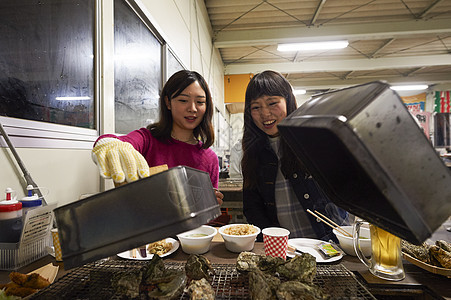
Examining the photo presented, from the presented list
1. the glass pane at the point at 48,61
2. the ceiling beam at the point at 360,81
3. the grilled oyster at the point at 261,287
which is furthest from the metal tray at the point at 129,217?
the ceiling beam at the point at 360,81

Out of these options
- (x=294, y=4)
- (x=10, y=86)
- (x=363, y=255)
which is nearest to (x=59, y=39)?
(x=10, y=86)

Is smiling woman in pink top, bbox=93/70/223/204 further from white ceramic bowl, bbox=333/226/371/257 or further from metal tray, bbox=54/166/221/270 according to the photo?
metal tray, bbox=54/166/221/270

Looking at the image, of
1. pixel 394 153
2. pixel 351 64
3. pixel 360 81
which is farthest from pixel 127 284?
pixel 360 81

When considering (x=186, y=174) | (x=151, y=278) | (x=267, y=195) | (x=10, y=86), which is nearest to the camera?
(x=186, y=174)

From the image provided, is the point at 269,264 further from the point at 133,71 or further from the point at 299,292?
the point at 133,71

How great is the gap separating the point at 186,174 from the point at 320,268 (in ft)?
2.27

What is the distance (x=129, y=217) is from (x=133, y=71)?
1.66m

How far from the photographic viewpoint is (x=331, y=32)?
220 inches

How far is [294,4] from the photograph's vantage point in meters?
5.00

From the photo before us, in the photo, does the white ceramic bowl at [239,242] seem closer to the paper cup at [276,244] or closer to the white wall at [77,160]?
the paper cup at [276,244]

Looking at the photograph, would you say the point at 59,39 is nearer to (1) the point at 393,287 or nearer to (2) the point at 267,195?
(2) the point at 267,195

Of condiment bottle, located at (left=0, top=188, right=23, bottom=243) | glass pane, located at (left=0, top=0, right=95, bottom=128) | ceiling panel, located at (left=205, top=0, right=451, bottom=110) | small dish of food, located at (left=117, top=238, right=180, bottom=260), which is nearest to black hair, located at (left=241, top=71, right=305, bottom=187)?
small dish of food, located at (left=117, top=238, right=180, bottom=260)

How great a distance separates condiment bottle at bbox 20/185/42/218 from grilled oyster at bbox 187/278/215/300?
0.70 meters

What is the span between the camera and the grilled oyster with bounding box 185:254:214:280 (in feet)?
2.71
